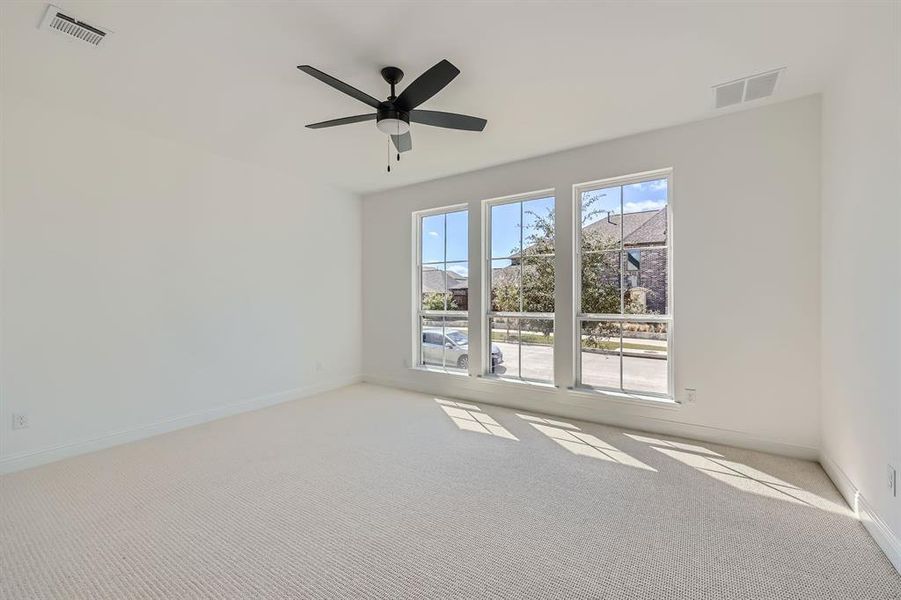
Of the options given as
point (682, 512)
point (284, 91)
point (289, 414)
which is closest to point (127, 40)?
point (284, 91)

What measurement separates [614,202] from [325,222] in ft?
11.3

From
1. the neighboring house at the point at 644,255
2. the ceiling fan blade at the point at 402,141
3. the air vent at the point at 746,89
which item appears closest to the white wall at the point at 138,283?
the ceiling fan blade at the point at 402,141

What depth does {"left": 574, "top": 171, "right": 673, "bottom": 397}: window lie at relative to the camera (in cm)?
361

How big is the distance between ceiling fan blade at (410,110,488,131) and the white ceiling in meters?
0.27

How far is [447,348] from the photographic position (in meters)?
5.03

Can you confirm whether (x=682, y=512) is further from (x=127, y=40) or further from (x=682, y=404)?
(x=127, y=40)

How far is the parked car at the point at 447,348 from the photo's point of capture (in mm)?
4824

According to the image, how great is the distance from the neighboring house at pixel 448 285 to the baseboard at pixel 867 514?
3.35 metres

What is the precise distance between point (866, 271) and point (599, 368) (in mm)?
2104

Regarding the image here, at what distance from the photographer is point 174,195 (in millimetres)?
3705

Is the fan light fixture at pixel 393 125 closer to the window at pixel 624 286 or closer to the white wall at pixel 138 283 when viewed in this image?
the window at pixel 624 286

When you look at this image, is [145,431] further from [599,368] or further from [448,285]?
[599,368]

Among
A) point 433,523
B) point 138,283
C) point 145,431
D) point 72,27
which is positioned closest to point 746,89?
point 433,523

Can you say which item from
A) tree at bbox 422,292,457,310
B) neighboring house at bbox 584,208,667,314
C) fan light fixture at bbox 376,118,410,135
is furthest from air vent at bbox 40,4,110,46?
neighboring house at bbox 584,208,667,314
